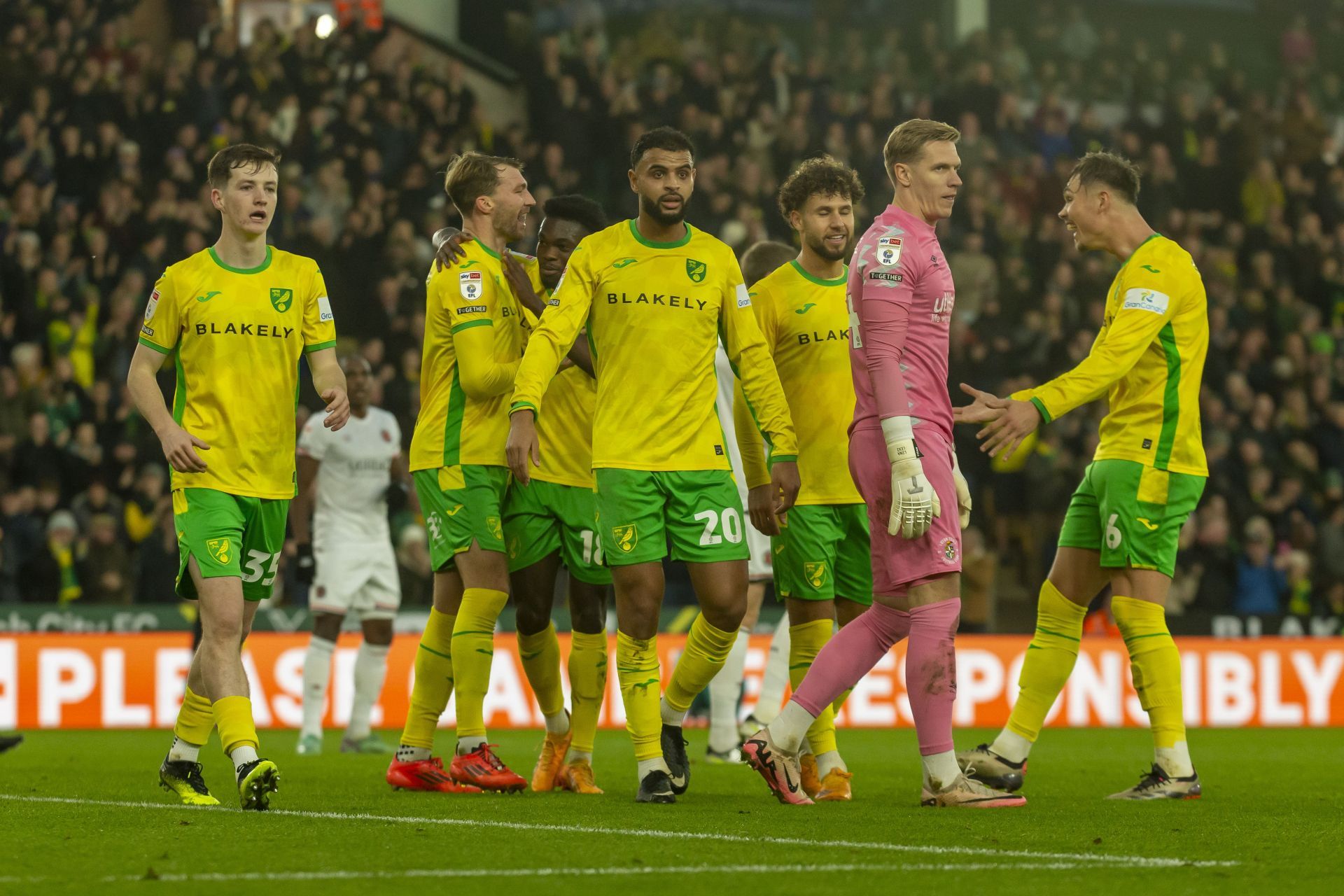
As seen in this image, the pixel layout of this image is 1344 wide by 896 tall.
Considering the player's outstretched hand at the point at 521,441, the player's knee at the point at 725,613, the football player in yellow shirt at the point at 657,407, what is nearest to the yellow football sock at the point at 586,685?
the football player in yellow shirt at the point at 657,407

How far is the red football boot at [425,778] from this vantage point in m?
7.82

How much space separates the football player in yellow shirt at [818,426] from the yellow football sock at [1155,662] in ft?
3.55

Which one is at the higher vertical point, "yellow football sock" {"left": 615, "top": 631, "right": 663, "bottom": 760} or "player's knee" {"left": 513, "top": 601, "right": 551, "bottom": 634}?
"player's knee" {"left": 513, "top": 601, "right": 551, "bottom": 634}

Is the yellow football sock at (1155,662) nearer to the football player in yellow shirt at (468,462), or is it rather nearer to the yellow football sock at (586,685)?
the yellow football sock at (586,685)

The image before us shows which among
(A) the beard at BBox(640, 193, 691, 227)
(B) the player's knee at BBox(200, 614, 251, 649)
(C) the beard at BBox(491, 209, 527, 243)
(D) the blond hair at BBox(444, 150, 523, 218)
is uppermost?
(D) the blond hair at BBox(444, 150, 523, 218)

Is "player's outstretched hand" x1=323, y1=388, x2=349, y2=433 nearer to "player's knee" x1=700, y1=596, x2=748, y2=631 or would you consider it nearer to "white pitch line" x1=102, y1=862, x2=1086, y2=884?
"player's knee" x1=700, y1=596, x2=748, y2=631

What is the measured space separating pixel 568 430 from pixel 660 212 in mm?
1261

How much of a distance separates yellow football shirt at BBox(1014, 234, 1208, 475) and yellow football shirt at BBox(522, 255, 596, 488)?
2.11 m

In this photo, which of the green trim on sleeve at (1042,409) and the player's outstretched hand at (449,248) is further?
the player's outstretched hand at (449,248)

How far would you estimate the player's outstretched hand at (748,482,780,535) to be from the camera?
7.23 metres

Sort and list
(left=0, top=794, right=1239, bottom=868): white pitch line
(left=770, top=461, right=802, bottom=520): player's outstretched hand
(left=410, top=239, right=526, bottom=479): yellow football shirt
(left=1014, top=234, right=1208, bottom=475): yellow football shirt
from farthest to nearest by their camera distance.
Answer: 1. (left=410, top=239, right=526, bottom=479): yellow football shirt
2. (left=1014, top=234, right=1208, bottom=475): yellow football shirt
3. (left=770, top=461, right=802, bottom=520): player's outstretched hand
4. (left=0, top=794, right=1239, bottom=868): white pitch line

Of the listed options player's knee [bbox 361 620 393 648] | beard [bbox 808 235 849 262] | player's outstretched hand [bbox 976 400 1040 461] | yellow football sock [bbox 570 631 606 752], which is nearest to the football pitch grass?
yellow football sock [bbox 570 631 606 752]

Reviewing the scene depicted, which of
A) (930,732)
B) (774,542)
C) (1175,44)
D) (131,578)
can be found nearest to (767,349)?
(774,542)

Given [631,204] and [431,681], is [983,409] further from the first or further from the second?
[631,204]
